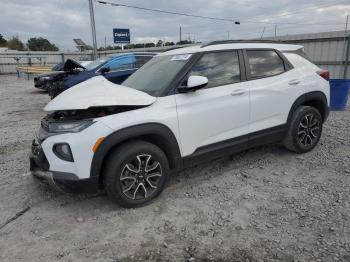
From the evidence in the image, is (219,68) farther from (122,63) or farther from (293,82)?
(122,63)

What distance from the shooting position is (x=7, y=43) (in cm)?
6988

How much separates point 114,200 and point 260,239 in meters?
1.58

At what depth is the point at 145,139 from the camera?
12.0 feet

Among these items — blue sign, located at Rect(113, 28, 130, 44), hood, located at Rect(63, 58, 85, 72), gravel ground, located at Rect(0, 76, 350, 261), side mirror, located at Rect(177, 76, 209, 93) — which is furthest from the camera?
blue sign, located at Rect(113, 28, 130, 44)

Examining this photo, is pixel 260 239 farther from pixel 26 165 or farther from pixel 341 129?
pixel 341 129

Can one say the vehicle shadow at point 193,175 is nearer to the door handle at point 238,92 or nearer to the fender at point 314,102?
the fender at point 314,102

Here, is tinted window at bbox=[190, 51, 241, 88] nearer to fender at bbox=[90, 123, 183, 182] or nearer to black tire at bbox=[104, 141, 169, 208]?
fender at bbox=[90, 123, 183, 182]

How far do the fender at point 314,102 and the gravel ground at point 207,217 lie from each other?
0.71 metres

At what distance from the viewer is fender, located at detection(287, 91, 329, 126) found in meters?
4.70

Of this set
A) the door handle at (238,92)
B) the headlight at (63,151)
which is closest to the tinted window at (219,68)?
the door handle at (238,92)

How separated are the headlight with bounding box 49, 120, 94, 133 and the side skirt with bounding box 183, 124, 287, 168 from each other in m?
1.23

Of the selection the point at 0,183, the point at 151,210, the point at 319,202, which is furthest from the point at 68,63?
the point at 319,202

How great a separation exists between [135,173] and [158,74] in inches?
54.1

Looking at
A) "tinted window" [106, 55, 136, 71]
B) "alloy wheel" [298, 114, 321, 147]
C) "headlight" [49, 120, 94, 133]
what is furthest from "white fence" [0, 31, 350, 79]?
"headlight" [49, 120, 94, 133]
